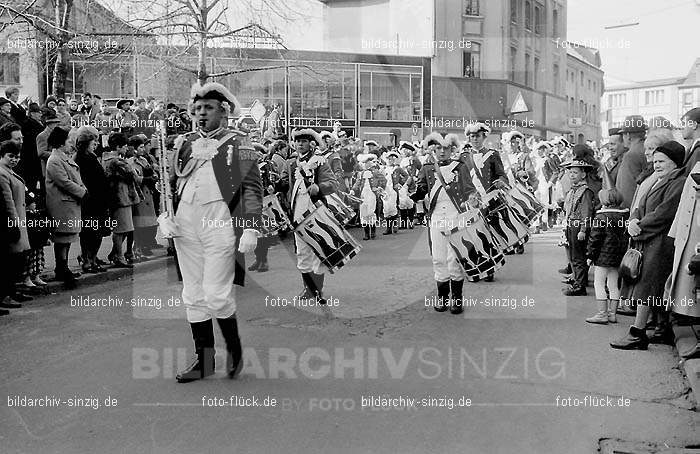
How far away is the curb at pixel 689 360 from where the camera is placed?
18.0 feet

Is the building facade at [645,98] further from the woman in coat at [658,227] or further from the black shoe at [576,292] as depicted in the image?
the woman in coat at [658,227]

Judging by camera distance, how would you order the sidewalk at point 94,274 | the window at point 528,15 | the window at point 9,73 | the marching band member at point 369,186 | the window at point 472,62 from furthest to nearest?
the window at point 528,15 → the window at point 472,62 → the window at point 9,73 → the marching band member at point 369,186 → the sidewalk at point 94,274

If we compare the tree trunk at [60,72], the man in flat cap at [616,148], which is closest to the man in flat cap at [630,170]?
the man in flat cap at [616,148]

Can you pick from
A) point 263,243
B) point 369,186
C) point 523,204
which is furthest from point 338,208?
point 369,186

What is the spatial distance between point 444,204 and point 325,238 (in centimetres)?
140

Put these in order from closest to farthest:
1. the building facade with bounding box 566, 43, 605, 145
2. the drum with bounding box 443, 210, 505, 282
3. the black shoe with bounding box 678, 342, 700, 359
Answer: the black shoe with bounding box 678, 342, 700, 359
the drum with bounding box 443, 210, 505, 282
the building facade with bounding box 566, 43, 605, 145

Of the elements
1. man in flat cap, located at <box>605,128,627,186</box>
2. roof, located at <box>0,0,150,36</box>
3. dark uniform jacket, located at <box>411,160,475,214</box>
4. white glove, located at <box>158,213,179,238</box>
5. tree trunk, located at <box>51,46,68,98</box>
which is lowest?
white glove, located at <box>158,213,179,238</box>

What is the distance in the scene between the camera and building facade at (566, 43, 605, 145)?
2325 inches

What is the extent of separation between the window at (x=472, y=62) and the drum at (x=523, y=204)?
34.0m

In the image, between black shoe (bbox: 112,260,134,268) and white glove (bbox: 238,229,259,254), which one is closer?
white glove (bbox: 238,229,259,254)

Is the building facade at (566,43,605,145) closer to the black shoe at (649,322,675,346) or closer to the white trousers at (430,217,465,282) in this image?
the white trousers at (430,217,465,282)

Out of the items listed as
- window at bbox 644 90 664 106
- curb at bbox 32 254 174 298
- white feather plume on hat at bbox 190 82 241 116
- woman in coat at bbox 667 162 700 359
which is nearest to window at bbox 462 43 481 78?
curb at bbox 32 254 174 298

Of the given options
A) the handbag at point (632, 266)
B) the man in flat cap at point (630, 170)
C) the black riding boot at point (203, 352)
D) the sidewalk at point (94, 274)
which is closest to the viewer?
the black riding boot at point (203, 352)

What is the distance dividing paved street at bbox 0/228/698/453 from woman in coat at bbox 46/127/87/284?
638 millimetres
